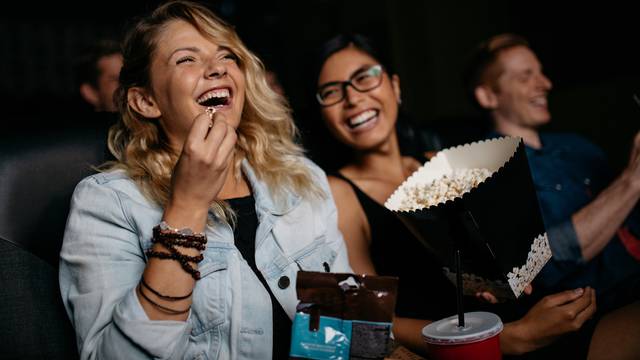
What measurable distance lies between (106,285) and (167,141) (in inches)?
17.4

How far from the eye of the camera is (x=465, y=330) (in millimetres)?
1069

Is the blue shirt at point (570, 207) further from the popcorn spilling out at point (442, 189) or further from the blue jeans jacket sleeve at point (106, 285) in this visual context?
the blue jeans jacket sleeve at point (106, 285)

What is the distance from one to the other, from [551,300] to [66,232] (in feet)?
3.49

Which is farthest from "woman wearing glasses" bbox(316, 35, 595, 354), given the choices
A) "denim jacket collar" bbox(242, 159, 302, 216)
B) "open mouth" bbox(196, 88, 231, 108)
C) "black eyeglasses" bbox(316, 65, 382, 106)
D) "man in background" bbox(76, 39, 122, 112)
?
"man in background" bbox(76, 39, 122, 112)

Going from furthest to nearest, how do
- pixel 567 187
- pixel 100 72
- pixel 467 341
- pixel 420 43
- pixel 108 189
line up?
1. pixel 420 43
2. pixel 100 72
3. pixel 567 187
4. pixel 108 189
5. pixel 467 341

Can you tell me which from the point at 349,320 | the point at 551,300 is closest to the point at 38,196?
the point at 349,320

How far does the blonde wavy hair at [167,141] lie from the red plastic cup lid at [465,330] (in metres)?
0.53

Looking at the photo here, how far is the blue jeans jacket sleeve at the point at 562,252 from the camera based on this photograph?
6.05 feet

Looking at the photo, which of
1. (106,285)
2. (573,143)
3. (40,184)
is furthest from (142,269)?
(573,143)

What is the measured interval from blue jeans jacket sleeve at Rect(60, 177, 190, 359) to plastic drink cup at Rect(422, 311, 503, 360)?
47cm

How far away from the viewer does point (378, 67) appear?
1878 mm

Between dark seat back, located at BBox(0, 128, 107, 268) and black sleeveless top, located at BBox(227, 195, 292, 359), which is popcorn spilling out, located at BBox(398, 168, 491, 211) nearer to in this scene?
black sleeveless top, located at BBox(227, 195, 292, 359)

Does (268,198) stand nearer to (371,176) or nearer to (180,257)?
(180,257)

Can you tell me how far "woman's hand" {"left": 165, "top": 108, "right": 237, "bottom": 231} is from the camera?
1072 mm
